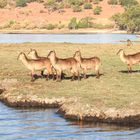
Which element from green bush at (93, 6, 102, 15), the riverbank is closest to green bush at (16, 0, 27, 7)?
green bush at (93, 6, 102, 15)

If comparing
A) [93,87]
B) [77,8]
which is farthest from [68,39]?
[77,8]

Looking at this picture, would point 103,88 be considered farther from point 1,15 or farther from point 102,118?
point 1,15

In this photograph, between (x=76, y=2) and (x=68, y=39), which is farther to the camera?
(x=76, y=2)

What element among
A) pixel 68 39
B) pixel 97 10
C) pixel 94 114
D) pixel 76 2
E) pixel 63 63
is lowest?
pixel 94 114

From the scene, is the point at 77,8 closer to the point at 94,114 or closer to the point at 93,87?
the point at 93,87

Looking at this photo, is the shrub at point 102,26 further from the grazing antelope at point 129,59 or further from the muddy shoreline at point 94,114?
the muddy shoreline at point 94,114

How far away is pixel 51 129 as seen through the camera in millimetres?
17656

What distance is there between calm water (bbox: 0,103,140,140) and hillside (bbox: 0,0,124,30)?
102316 mm

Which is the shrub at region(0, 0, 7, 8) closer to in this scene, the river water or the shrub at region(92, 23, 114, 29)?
the shrub at region(92, 23, 114, 29)

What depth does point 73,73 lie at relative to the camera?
83.8 feet

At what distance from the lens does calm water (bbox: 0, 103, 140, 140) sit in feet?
54.7

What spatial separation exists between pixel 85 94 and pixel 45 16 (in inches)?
4579

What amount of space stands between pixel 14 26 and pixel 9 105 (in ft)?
342

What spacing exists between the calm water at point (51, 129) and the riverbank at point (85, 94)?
2.21 ft
